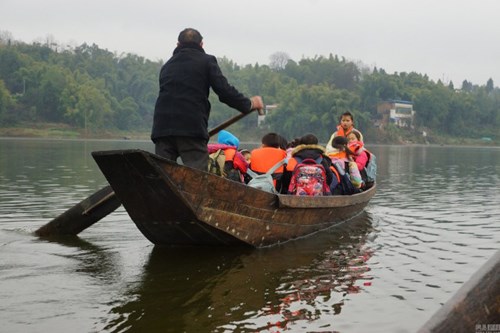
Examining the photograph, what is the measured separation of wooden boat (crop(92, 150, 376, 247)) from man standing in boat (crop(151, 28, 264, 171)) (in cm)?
39

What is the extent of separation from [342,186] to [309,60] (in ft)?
420

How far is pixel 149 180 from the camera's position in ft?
19.8

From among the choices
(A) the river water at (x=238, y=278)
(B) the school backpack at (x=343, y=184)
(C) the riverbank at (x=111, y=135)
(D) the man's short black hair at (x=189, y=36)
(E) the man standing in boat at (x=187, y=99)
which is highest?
(D) the man's short black hair at (x=189, y=36)

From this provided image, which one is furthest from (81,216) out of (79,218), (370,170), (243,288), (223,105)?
(223,105)

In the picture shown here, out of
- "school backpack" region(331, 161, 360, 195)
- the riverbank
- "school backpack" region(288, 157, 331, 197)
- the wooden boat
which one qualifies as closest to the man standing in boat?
the wooden boat

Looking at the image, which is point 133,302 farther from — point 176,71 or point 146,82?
point 146,82

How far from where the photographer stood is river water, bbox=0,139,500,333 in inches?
183

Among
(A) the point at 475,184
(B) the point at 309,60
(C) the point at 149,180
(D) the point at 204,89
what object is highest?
(B) the point at 309,60

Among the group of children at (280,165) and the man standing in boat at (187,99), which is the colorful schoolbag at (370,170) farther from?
the man standing in boat at (187,99)

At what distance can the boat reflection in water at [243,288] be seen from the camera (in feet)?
15.2

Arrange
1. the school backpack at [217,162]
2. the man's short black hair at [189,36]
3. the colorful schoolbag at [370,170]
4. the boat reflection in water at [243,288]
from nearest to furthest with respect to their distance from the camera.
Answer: the boat reflection in water at [243,288] → the man's short black hair at [189,36] → the school backpack at [217,162] → the colorful schoolbag at [370,170]

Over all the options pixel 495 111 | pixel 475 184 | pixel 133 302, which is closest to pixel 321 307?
pixel 133 302

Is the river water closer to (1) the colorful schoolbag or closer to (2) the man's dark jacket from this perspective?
(1) the colorful schoolbag

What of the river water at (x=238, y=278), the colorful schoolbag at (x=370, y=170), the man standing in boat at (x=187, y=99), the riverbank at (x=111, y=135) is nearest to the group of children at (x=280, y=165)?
the river water at (x=238, y=278)
